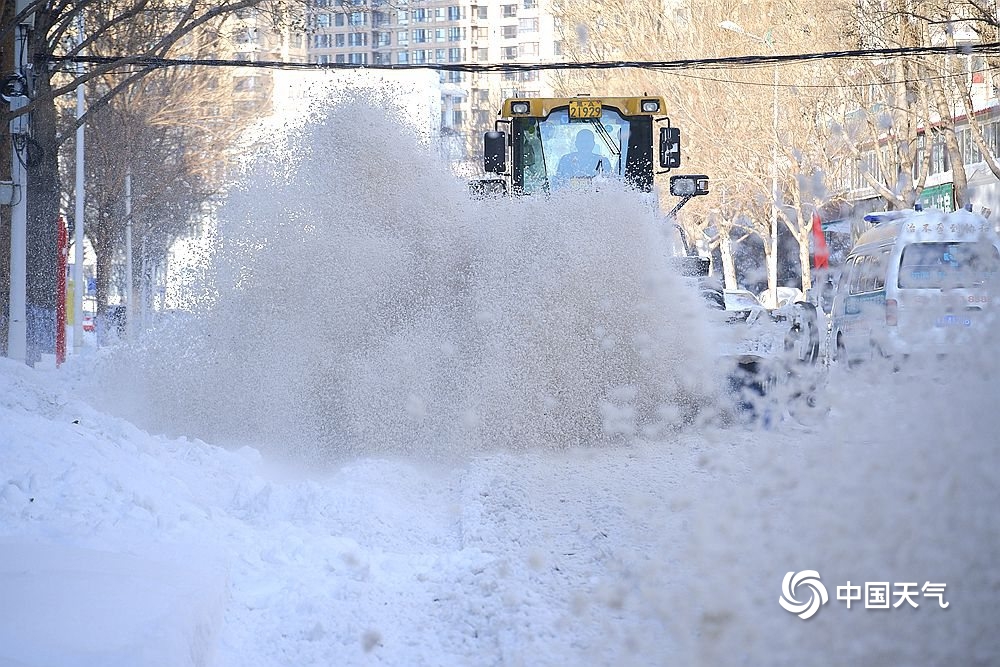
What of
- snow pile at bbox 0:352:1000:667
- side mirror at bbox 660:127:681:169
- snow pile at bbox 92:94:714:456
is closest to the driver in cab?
side mirror at bbox 660:127:681:169

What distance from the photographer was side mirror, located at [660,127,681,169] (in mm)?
12867

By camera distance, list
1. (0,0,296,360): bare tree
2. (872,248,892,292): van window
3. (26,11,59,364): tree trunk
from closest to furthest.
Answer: (872,248,892,292): van window < (0,0,296,360): bare tree < (26,11,59,364): tree trunk

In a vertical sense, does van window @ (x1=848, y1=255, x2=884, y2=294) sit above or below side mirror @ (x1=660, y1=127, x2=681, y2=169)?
below

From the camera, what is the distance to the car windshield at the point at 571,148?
13.6 metres

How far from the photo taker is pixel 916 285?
9211 mm

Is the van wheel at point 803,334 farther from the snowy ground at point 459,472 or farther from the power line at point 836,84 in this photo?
the power line at point 836,84

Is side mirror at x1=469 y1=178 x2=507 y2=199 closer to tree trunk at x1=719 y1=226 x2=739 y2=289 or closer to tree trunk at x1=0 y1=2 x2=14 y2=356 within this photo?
tree trunk at x1=0 y1=2 x2=14 y2=356

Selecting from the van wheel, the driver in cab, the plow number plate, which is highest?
the plow number plate

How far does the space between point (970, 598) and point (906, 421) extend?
1002mm

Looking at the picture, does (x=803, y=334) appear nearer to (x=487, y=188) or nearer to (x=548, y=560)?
(x=487, y=188)

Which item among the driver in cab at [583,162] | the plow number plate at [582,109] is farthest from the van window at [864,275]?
the plow number plate at [582,109]

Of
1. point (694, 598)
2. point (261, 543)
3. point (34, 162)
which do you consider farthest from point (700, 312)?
point (34, 162)

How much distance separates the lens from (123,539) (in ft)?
19.1

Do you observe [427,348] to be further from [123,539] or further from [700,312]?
[123,539]
